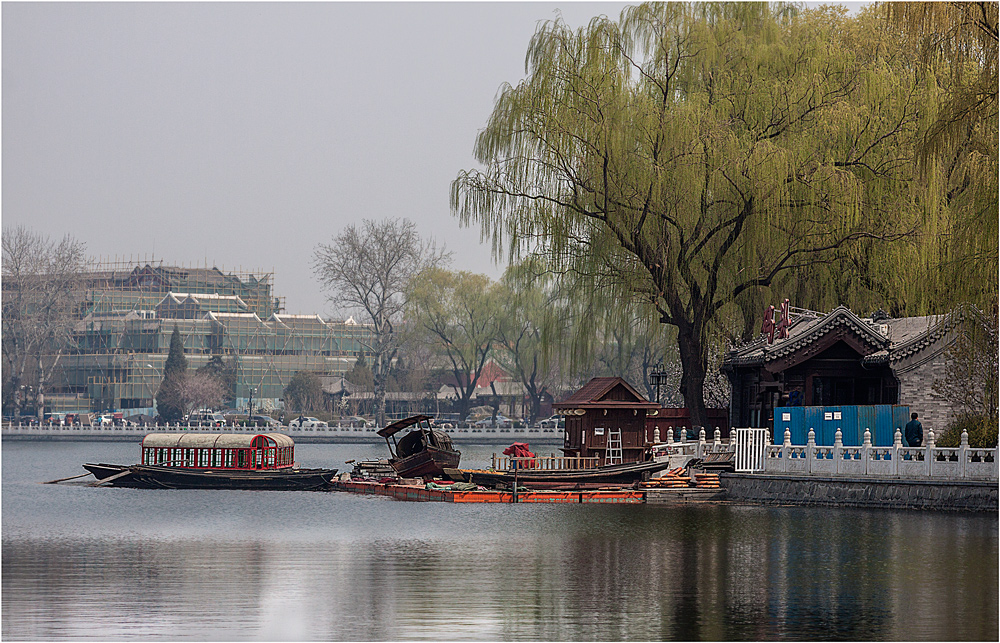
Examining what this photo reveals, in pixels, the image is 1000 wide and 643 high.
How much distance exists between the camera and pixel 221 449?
4694 centimetres

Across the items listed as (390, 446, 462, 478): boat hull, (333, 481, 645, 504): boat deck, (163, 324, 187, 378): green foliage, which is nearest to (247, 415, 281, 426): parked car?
(163, 324, 187, 378): green foliage

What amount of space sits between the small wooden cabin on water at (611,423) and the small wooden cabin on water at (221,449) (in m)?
11.2

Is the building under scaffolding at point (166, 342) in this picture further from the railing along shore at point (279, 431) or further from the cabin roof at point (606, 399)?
the cabin roof at point (606, 399)

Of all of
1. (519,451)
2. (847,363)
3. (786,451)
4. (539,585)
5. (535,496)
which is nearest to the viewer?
(539,585)

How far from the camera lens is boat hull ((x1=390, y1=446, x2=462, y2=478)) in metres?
44.4

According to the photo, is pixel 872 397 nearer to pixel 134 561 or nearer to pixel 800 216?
pixel 800 216

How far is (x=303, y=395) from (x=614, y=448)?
81.6 m

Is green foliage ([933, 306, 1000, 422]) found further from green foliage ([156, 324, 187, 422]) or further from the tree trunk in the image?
green foliage ([156, 324, 187, 422])

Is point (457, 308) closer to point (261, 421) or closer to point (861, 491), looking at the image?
point (261, 421)

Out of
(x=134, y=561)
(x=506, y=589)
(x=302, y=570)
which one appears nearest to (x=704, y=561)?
(x=506, y=589)

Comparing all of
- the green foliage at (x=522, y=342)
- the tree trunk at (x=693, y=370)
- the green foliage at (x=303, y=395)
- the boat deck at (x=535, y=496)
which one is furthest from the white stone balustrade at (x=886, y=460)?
the green foliage at (x=303, y=395)

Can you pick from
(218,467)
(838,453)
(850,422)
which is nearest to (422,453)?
(218,467)

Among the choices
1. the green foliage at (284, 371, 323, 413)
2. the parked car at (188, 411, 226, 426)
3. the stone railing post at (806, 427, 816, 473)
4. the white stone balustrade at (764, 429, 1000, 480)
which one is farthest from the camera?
the green foliage at (284, 371, 323, 413)

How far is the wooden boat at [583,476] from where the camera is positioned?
126 feet
